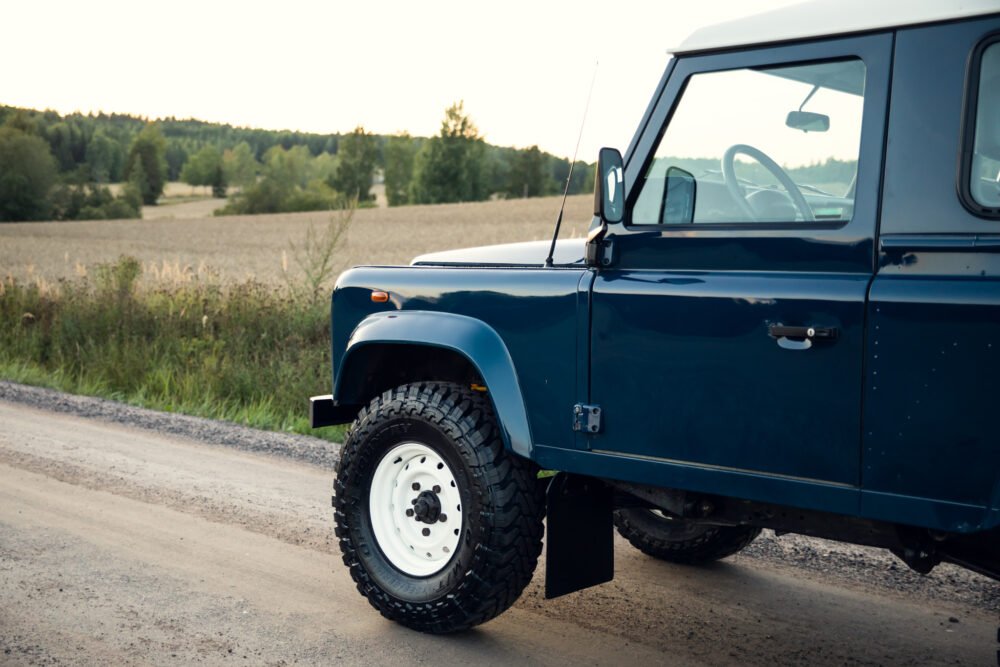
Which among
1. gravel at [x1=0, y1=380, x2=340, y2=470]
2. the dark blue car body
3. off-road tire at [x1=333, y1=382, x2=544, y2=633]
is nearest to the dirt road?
off-road tire at [x1=333, y1=382, x2=544, y2=633]

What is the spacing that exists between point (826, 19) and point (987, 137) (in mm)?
622

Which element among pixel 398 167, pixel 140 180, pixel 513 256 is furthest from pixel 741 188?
pixel 398 167

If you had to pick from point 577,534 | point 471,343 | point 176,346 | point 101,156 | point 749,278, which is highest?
point 101,156

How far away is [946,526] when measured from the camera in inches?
111

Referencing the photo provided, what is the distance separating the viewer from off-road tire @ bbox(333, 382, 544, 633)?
3844 millimetres

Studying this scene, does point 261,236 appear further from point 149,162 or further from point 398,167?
point 398,167

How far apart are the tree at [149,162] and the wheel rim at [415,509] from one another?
85377 mm

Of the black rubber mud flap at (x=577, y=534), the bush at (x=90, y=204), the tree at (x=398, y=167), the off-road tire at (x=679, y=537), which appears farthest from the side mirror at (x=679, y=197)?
the tree at (x=398, y=167)

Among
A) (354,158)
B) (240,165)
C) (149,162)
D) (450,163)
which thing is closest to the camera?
(450,163)

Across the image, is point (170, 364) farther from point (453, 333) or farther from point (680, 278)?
point (680, 278)

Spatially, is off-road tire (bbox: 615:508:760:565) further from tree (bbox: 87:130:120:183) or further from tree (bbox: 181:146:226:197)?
tree (bbox: 181:146:226:197)

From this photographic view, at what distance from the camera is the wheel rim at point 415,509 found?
4074 mm

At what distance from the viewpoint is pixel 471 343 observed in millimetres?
3877

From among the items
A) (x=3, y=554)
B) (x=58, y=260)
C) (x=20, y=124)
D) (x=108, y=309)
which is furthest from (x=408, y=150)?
(x=3, y=554)
